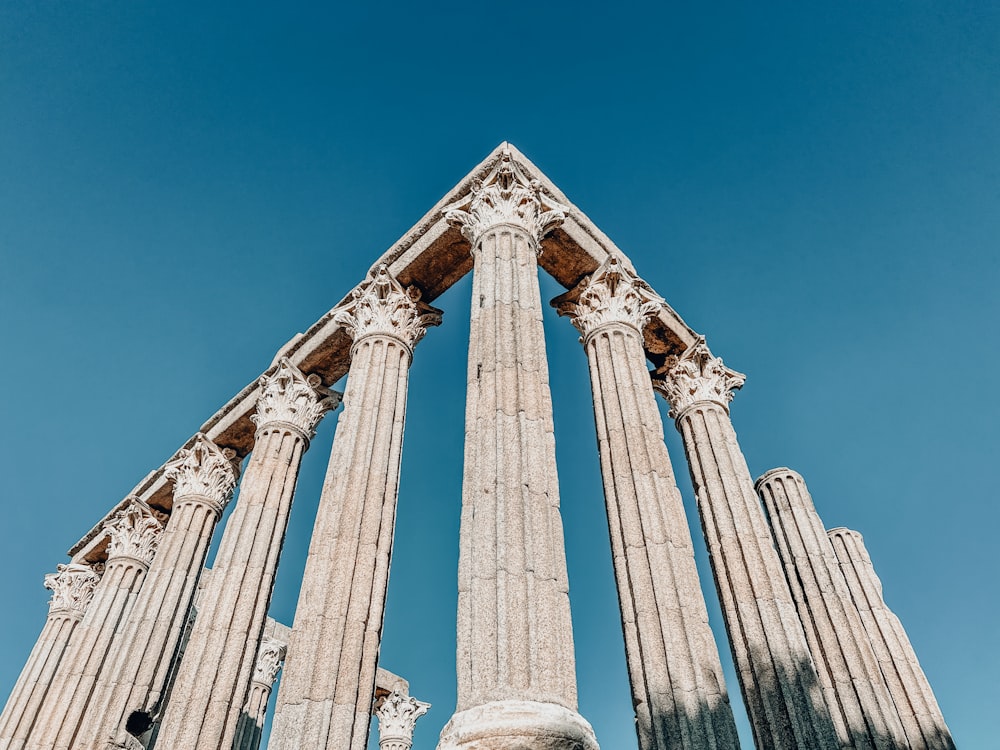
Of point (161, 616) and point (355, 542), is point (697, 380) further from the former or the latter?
point (161, 616)

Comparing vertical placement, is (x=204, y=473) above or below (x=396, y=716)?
above

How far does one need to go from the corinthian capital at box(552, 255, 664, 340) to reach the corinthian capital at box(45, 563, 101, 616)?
1968 cm

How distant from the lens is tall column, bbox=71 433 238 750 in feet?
59.7

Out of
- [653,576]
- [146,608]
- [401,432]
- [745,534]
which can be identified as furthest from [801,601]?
[146,608]

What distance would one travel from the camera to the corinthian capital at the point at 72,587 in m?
26.4

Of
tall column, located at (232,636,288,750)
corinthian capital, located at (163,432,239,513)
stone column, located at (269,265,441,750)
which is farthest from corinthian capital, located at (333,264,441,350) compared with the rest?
tall column, located at (232,636,288,750)

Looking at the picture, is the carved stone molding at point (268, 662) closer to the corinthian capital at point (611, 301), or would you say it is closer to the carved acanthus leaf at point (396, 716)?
the carved acanthus leaf at point (396, 716)

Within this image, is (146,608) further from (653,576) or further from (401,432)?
(653,576)

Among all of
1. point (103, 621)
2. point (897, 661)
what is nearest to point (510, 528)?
point (897, 661)

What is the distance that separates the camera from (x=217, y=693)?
1481 cm

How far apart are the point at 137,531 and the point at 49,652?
497 cm

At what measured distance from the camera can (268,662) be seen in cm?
2791

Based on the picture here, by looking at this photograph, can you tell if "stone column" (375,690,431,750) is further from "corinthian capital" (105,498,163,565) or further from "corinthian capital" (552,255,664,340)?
"corinthian capital" (552,255,664,340)

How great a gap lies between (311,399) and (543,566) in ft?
38.0
